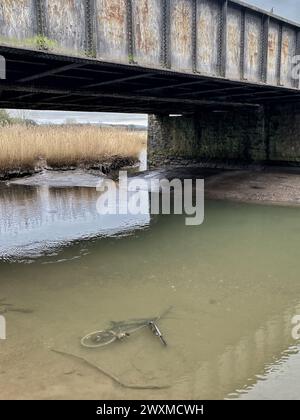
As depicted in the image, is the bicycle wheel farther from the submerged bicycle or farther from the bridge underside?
the bridge underside

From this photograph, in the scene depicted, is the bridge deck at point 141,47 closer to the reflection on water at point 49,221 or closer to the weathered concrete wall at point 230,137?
the reflection on water at point 49,221

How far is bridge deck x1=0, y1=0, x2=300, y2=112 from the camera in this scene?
634cm

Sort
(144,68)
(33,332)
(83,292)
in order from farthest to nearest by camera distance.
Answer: (144,68)
(83,292)
(33,332)

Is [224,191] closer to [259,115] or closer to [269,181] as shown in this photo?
[269,181]

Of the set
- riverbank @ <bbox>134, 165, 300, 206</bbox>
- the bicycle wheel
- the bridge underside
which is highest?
Result: the bridge underside

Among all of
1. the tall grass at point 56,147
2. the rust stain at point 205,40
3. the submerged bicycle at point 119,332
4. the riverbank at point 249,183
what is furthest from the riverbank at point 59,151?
the submerged bicycle at point 119,332

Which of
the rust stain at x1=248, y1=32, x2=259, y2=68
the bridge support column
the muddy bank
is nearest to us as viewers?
the rust stain at x1=248, y1=32, x2=259, y2=68

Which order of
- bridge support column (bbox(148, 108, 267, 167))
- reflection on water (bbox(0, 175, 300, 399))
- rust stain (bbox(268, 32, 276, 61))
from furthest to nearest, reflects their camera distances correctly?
bridge support column (bbox(148, 108, 267, 167)), rust stain (bbox(268, 32, 276, 61)), reflection on water (bbox(0, 175, 300, 399))

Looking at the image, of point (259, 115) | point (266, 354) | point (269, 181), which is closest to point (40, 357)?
point (266, 354)

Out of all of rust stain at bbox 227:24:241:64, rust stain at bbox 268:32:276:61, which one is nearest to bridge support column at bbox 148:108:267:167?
rust stain at bbox 268:32:276:61

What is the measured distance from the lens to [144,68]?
7.78 metres

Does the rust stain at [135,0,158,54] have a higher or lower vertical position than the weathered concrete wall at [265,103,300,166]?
higher

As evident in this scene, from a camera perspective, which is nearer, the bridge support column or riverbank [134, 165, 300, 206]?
riverbank [134, 165, 300, 206]
